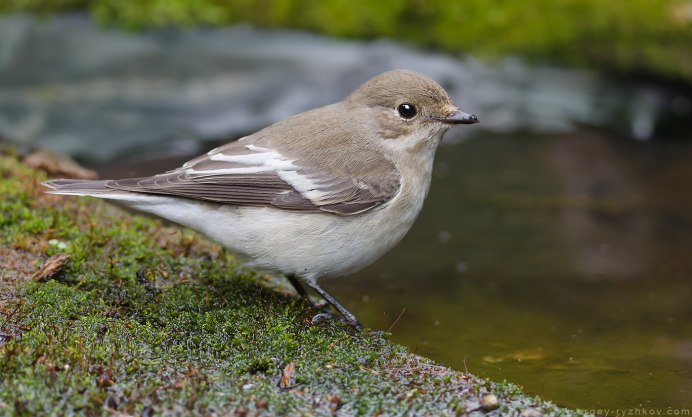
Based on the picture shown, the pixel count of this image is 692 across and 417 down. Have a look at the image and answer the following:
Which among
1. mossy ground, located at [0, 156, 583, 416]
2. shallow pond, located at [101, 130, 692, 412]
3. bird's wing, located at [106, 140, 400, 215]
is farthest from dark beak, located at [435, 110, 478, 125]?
mossy ground, located at [0, 156, 583, 416]

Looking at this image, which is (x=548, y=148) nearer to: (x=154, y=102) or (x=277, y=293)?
(x=154, y=102)

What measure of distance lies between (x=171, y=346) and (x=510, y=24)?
681 cm

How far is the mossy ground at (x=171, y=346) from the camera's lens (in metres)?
3.59

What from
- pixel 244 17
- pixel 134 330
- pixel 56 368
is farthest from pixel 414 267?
pixel 244 17

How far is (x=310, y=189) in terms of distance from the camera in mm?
A: 4809

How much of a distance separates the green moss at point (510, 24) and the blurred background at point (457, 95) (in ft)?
0.05

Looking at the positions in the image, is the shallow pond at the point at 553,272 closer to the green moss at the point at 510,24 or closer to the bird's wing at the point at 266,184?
the bird's wing at the point at 266,184

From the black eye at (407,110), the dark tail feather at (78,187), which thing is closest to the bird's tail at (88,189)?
the dark tail feather at (78,187)

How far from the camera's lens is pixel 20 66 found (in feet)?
29.2

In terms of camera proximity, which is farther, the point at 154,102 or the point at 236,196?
the point at 154,102

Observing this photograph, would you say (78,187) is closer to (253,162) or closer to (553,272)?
(253,162)

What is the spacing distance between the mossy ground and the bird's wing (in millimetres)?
568

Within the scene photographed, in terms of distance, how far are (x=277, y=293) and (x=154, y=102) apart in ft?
15.3

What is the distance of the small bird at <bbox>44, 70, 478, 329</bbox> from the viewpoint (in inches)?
186
